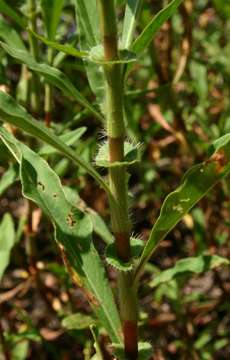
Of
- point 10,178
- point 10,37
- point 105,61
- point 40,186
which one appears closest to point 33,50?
point 10,37

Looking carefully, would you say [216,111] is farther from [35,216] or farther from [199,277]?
[35,216]

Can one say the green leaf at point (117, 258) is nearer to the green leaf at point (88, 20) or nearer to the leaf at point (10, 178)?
the green leaf at point (88, 20)

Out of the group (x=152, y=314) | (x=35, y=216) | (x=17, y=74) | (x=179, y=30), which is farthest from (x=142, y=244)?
(x=179, y=30)

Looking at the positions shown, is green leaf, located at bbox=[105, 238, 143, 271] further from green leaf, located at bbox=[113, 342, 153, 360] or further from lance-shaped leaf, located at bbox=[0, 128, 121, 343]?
green leaf, located at bbox=[113, 342, 153, 360]

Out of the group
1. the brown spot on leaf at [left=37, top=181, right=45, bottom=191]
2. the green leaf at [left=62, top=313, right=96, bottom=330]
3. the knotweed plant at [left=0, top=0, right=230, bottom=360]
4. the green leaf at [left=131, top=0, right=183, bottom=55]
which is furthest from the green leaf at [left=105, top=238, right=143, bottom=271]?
the green leaf at [left=62, top=313, right=96, bottom=330]

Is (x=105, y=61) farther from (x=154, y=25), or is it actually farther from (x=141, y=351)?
(x=141, y=351)

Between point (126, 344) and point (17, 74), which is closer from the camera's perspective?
point (126, 344)
